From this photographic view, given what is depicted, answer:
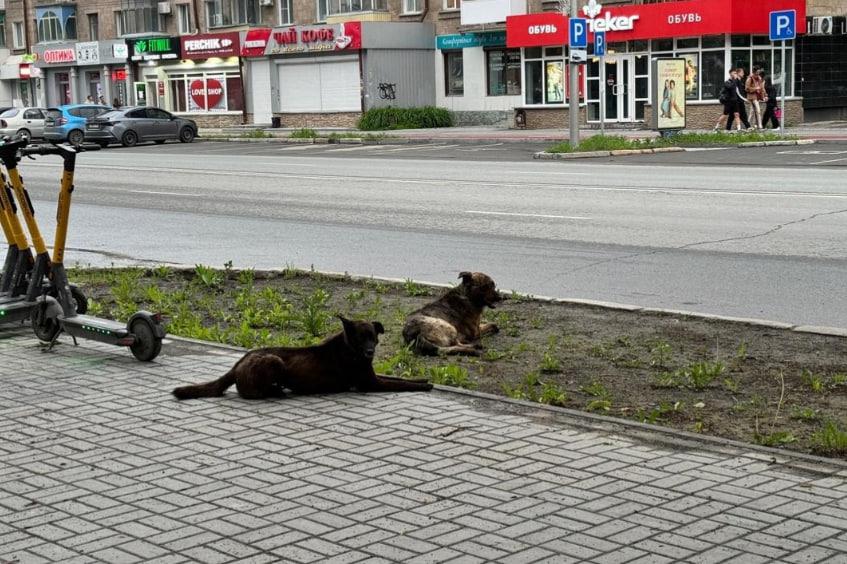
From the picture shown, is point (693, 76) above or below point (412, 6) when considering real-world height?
below

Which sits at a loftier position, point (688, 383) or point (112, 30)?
point (112, 30)

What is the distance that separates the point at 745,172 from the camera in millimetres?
22969

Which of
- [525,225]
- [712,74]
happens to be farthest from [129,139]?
[525,225]

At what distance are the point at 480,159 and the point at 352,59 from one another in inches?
942

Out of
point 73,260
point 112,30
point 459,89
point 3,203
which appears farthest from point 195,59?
point 3,203

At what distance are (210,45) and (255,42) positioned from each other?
141 inches

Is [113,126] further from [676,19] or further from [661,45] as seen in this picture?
[676,19]

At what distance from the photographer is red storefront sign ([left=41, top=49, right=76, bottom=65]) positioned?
Answer: 68.9 metres

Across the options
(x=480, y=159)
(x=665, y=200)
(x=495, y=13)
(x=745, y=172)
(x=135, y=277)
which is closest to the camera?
(x=135, y=277)

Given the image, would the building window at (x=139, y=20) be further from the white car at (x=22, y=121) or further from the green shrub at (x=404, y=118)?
the green shrub at (x=404, y=118)

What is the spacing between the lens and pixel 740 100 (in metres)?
36.6

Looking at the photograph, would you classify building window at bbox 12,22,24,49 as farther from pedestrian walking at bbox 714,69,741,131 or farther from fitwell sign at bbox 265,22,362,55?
pedestrian walking at bbox 714,69,741,131

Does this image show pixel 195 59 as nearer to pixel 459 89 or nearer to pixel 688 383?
pixel 459 89

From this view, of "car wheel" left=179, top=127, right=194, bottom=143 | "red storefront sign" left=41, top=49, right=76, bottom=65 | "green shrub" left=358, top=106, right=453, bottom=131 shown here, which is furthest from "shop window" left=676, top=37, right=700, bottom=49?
"red storefront sign" left=41, top=49, right=76, bottom=65
